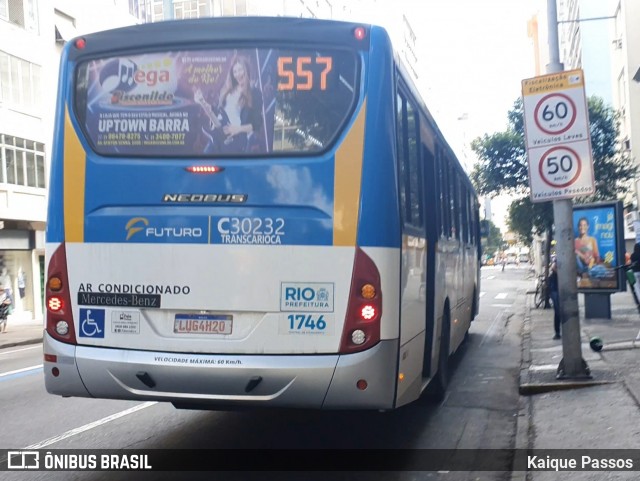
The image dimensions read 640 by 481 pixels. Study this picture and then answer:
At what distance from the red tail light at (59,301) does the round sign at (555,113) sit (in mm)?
5895

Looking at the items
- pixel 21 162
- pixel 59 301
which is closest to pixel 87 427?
pixel 59 301

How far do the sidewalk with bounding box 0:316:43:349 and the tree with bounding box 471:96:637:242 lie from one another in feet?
51.3

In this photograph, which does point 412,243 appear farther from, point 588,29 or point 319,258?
point 588,29

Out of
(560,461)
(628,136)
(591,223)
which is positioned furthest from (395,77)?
(628,136)

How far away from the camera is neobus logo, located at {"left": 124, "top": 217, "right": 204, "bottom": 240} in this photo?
5.54 metres

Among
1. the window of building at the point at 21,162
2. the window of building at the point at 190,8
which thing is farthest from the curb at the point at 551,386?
the window of building at the point at 190,8

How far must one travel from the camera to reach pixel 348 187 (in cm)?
542

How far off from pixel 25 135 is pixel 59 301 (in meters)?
24.1

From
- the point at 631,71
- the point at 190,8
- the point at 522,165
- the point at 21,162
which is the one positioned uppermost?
the point at 190,8

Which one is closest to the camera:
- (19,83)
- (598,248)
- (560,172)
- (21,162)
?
(560,172)

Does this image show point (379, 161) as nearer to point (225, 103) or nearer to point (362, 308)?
point (362, 308)

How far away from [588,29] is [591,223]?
38733mm

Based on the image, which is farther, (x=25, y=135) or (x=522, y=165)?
(x=25, y=135)

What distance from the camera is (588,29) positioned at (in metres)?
51.2
